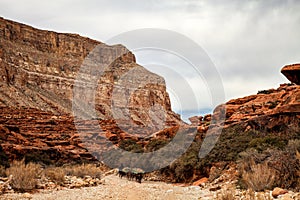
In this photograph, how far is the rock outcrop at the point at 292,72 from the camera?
20.4m

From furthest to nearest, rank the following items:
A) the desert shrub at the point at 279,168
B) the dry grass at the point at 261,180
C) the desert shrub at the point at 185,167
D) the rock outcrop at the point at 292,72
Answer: the rock outcrop at the point at 292,72 → the desert shrub at the point at 185,167 → the desert shrub at the point at 279,168 → the dry grass at the point at 261,180

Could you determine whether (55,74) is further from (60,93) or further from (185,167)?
(185,167)

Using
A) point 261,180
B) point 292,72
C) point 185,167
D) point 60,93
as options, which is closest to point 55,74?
point 60,93

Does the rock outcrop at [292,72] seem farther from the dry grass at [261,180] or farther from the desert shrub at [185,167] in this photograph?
the dry grass at [261,180]

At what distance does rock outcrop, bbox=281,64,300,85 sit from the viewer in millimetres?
20373

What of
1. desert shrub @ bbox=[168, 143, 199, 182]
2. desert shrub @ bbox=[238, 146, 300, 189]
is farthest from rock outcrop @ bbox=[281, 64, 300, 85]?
desert shrub @ bbox=[238, 146, 300, 189]

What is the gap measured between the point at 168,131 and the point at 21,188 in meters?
17.0

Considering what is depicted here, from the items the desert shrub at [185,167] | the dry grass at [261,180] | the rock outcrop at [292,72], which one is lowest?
the desert shrub at [185,167]

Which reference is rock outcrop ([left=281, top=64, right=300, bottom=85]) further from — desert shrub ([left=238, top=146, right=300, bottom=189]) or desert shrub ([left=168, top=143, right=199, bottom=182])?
desert shrub ([left=238, top=146, right=300, bottom=189])

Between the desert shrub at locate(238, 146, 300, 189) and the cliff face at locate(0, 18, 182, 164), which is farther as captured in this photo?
the cliff face at locate(0, 18, 182, 164)

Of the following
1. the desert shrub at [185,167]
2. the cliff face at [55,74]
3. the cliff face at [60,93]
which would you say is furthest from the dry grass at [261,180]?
the cliff face at [55,74]

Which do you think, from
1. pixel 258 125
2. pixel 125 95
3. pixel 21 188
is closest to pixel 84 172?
pixel 21 188

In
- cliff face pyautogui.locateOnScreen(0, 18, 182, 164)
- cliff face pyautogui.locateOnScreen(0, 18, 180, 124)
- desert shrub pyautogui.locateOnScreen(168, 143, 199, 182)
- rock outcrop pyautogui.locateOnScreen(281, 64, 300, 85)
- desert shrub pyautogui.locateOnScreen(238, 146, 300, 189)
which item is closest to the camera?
desert shrub pyautogui.locateOnScreen(238, 146, 300, 189)

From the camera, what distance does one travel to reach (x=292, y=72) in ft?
67.9
